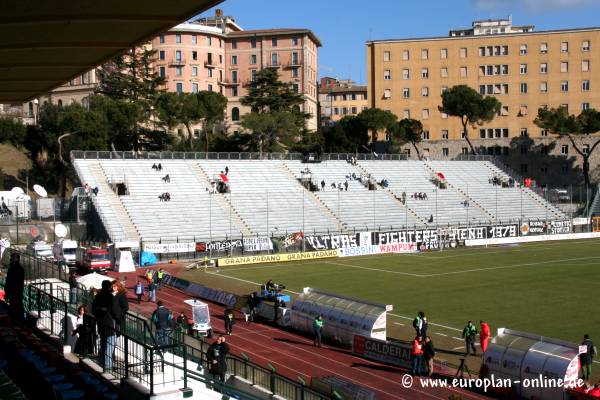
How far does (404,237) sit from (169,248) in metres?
21.3

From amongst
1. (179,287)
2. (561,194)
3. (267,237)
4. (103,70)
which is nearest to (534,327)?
(179,287)

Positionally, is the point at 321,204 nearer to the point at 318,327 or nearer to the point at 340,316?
the point at 340,316

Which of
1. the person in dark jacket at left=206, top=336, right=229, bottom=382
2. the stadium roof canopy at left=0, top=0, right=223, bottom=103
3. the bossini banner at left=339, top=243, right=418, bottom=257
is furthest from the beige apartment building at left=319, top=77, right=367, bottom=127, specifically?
the stadium roof canopy at left=0, top=0, right=223, bottom=103

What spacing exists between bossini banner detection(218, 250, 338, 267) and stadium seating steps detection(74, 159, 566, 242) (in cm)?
411

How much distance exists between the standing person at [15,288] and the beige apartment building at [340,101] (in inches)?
5350

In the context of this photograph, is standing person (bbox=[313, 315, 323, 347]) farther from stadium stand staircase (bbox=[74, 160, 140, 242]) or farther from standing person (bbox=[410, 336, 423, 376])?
stadium stand staircase (bbox=[74, 160, 140, 242])

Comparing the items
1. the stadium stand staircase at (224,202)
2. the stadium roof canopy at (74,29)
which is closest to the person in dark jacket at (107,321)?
the stadium roof canopy at (74,29)

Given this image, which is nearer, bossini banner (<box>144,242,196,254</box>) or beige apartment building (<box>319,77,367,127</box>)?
bossini banner (<box>144,242,196,254</box>)

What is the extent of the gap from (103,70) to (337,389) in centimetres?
8631

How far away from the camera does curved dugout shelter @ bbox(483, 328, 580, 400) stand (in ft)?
59.8

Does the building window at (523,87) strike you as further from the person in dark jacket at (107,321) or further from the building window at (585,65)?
the person in dark jacket at (107,321)

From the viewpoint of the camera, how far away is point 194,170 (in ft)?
217

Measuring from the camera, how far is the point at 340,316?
26281 mm

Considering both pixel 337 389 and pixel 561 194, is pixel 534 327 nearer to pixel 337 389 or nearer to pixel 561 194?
pixel 337 389
